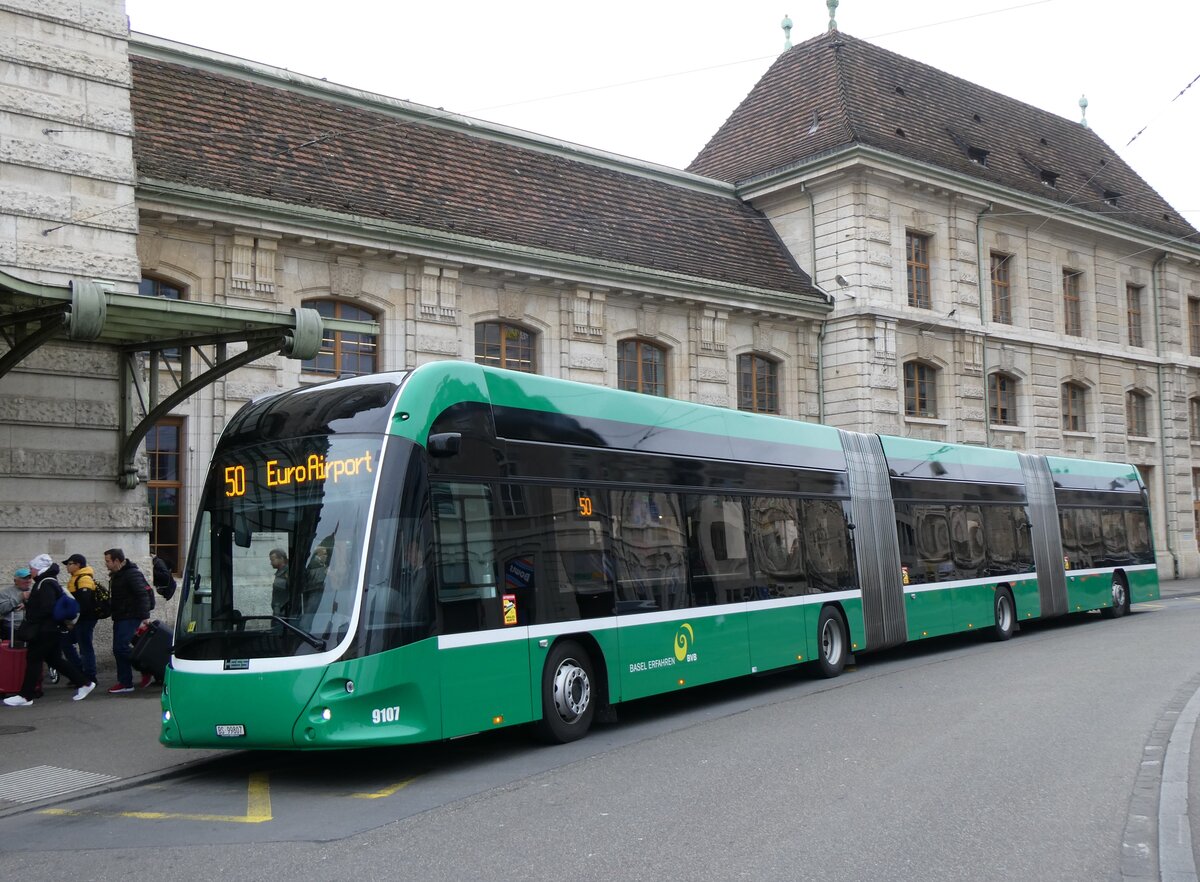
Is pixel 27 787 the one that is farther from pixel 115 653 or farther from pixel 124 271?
pixel 124 271

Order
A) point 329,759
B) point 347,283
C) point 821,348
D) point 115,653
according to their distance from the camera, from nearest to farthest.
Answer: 1. point 329,759
2. point 115,653
3. point 347,283
4. point 821,348

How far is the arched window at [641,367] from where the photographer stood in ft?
81.9

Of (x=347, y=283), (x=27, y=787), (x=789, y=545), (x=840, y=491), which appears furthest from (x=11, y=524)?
(x=840, y=491)

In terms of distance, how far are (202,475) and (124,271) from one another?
391 centimetres

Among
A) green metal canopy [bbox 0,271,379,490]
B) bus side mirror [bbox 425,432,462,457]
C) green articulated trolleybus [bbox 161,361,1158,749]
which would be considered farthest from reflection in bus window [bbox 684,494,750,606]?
green metal canopy [bbox 0,271,379,490]

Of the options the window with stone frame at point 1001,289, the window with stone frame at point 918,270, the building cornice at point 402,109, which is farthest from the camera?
the window with stone frame at point 1001,289

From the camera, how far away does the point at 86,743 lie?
35.9ft

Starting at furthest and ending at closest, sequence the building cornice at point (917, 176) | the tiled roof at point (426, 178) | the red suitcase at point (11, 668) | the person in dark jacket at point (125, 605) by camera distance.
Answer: the building cornice at point (917, 176) < the tiled roof at point (426, 178) < the person in dark jacket at point (125, 605) < the red suitcase at point (11, 668)

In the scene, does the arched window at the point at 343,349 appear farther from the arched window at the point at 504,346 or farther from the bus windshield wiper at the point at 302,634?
the bus windshield wiper at the point at 302,634

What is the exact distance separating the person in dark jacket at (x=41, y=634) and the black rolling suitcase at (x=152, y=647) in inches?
31.4

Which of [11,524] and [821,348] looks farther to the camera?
[821,348]

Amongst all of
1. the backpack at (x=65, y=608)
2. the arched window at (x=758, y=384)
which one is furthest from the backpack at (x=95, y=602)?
the arched window at (x=758, y=384)

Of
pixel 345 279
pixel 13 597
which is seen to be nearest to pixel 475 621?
pixel 13 597

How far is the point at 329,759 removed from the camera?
411 inches
